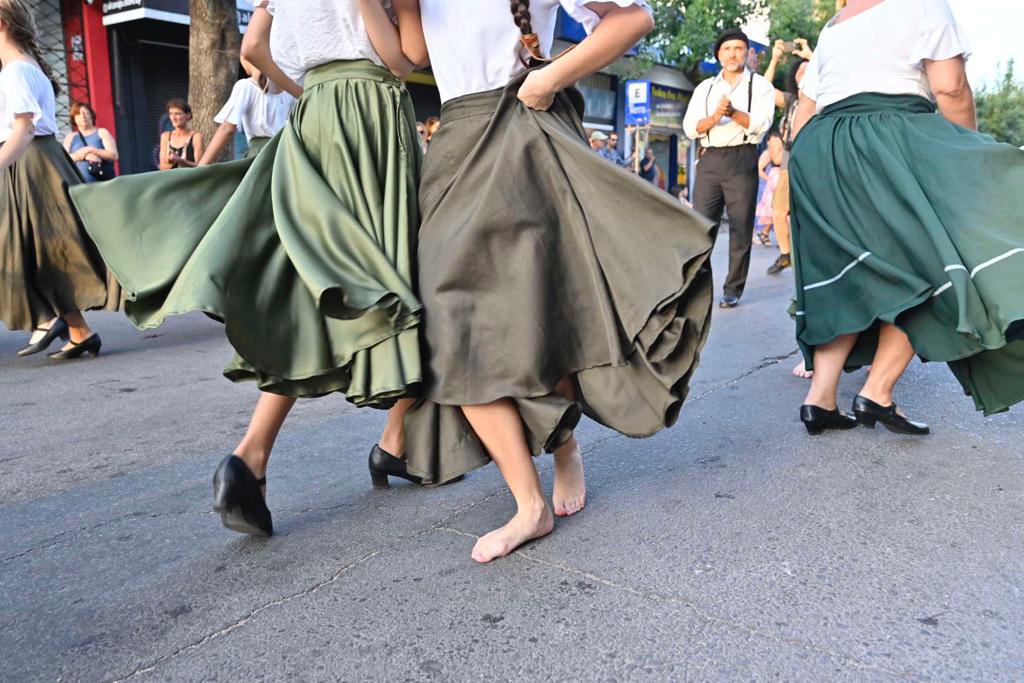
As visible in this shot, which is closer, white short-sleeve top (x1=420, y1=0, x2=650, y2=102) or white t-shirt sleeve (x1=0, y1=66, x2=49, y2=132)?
white short-sleeve top (x1=420, y1=0, x2=650, y2=102)

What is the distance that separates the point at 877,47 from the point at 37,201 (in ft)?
14.8

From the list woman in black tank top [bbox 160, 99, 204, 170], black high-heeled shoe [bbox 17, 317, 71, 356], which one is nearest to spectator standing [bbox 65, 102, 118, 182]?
woman in black tank top [bbox 160, 99, 204, 170]

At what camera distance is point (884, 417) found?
324 cm

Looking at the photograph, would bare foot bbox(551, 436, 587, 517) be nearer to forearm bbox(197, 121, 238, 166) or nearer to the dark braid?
the dark braid

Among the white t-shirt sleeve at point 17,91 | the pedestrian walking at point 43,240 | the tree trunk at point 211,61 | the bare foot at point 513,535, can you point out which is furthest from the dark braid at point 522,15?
the tree trunk at point 211,61

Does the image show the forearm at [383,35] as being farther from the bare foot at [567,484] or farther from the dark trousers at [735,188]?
the dark trousers at [735,188]

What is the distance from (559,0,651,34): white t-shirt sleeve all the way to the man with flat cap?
15.0 ft

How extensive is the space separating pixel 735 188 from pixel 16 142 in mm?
4846

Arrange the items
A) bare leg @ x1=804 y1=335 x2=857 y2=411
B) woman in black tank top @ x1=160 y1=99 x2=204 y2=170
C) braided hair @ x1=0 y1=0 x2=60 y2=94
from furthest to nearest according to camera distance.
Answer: woman in black tank top @ x1=160 y1=99 x2=204 y2=170 → braided hair @ x1=0 y1=0 x2=60 y2=94 → bare leg @ x1=804 y1=335 x2=857 y2=411

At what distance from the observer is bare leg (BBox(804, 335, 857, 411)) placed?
10.9 ft

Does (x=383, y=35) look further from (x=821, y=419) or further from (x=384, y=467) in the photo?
(x=821, y=419)

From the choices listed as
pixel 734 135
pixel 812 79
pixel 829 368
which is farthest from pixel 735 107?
pixel 829 368

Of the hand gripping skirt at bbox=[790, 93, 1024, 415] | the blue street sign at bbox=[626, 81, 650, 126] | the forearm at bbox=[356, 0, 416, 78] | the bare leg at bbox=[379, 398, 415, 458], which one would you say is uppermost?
the blue street sign at bbox=[626, 81, 650, 126]

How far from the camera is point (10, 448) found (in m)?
3.50
